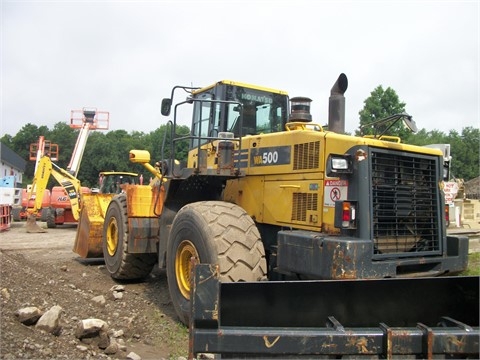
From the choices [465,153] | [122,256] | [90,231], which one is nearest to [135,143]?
[465,153]

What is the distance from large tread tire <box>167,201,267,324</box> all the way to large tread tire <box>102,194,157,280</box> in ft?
6.46

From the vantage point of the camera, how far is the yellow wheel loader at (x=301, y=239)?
3074 mm

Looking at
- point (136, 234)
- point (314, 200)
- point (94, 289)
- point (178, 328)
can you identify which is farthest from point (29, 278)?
point (314, 200)

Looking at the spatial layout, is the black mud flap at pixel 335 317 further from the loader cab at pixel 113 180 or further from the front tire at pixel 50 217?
the front tire at pixel 50 217

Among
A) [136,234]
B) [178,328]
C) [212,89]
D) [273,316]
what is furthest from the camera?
[136,234]

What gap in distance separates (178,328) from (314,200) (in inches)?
89.2

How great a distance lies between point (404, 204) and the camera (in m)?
4.62

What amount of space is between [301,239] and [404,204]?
1.12 metres

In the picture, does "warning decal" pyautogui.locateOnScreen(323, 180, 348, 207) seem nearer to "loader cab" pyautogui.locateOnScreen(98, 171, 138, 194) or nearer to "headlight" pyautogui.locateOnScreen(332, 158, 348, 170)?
"headlight" pyautogui.locateOnScreen(332, 158, 348, 170)

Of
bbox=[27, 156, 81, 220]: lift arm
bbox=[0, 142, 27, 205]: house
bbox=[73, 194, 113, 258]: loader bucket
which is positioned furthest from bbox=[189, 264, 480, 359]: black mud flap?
bbox=[0, 142, 27, 205]: house

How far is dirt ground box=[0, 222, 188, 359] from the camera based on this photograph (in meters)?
4.28

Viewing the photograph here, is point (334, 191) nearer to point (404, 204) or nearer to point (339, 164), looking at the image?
point (339, 164)

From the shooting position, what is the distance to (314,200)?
15.8 feet

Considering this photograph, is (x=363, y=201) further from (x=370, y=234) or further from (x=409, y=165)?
(x=409, y=165)
